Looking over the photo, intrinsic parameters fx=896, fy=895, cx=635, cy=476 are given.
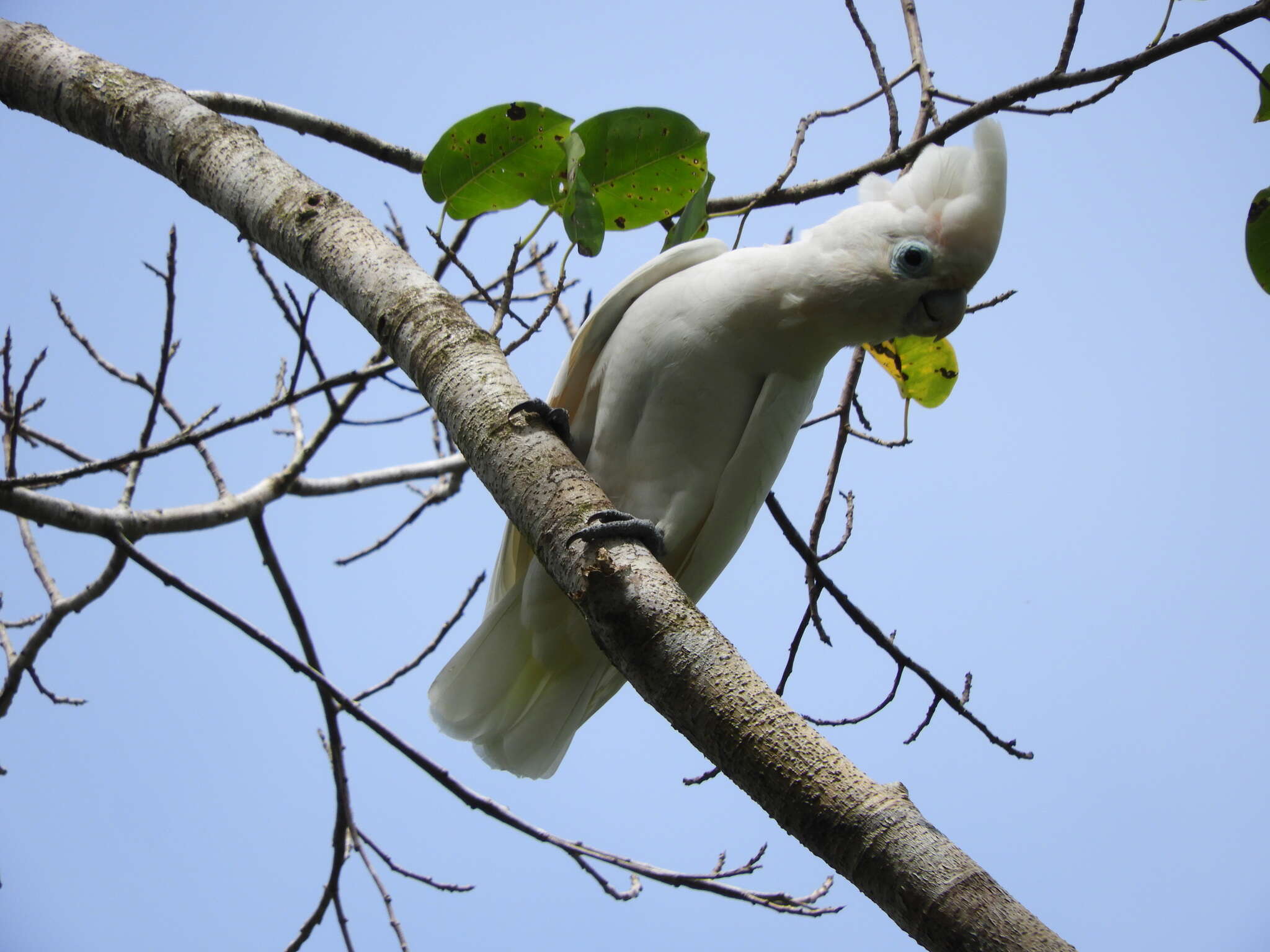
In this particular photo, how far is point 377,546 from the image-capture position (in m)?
2.96

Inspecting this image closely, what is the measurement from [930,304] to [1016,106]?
0.53m

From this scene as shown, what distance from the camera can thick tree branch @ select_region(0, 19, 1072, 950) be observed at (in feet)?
2.73

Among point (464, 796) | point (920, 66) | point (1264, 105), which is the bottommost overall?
point (464, 796)

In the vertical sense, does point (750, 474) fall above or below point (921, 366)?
below

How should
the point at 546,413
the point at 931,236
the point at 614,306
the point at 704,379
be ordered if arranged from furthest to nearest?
the point at 614,306
the point at 704,379
the point at 931,236
the point at 546,413

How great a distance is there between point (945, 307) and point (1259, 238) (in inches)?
21.7

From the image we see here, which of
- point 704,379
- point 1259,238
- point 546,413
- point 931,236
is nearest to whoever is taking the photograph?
point 546,413

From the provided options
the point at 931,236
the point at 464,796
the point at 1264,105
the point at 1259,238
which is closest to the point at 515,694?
the point at 464,796

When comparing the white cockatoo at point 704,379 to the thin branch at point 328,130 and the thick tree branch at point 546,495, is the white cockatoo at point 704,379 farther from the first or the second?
the thin branch at point 328,130

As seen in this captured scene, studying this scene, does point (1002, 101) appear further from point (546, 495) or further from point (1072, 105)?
point (546, 495)

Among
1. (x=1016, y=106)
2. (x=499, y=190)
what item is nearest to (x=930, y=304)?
(x=1016, y=106)

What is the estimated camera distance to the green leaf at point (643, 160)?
5.53 ft

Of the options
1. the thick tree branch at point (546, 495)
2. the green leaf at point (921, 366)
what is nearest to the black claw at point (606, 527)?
the thick tree branch at point (546, 495)

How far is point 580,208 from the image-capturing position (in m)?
1.66
